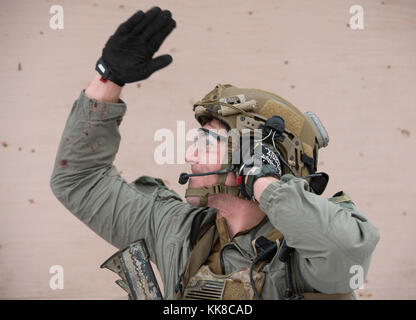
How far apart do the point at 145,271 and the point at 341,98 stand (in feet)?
4.47

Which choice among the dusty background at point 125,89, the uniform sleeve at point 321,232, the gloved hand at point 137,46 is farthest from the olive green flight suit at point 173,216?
the dusty background at point 125,89

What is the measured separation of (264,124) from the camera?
1.36m

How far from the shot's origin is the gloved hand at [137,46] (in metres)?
1.24

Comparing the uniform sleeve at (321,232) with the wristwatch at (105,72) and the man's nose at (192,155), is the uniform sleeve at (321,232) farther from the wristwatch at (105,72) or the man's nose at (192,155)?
the wristwatch at (105,72)

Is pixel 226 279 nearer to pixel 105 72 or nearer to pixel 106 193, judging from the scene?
pixel 106 193

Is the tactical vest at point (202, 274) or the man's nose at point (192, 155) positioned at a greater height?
the man's nose at point (192, 155)

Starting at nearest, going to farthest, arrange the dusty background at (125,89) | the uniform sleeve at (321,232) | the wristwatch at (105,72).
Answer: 1. the uniform sleeve at (321,232)
2. the wristwatch at (105,72)
3. the dusty background at (125,89)

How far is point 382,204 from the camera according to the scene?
2373 millimetres

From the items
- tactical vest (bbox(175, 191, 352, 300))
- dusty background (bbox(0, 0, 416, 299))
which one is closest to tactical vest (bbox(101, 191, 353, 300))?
tactical vest (bbox(175, 191, 352, 300))

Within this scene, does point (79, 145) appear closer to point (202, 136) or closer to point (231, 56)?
point (202, 136)

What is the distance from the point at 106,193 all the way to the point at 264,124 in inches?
20.1


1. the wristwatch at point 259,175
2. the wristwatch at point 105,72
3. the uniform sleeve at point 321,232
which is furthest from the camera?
the wristwatch at point 105,72

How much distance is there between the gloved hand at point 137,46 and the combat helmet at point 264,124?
21 centimetres
